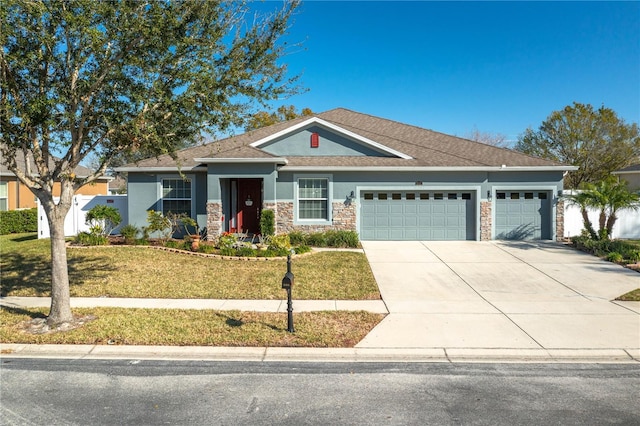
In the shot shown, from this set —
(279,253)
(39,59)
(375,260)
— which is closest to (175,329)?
(39,59)

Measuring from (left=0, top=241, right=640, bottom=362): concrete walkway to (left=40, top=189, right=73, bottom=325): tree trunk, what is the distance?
2.92 ft

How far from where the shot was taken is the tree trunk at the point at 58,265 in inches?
286

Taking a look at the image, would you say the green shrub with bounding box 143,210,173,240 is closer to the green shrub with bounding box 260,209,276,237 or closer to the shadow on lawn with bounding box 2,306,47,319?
the green shrub with bounding box 260,209,276,237

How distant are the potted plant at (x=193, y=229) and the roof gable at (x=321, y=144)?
4.12 meters

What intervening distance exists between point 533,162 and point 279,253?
1109cm

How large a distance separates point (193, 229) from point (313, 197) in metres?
5.03

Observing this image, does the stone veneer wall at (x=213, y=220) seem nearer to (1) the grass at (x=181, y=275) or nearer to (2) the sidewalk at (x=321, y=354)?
(1) the grass at (x=181, y=275)

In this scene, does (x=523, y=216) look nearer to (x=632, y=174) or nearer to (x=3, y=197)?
(x=632, y=174)

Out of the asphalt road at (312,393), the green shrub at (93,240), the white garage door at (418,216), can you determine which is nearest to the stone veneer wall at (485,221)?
the white garage door at (418,216)

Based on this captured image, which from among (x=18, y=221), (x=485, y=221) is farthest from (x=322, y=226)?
(x=18, y=221)

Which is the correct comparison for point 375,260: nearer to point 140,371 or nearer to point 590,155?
point 140,371

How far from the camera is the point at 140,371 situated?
18.6 ft

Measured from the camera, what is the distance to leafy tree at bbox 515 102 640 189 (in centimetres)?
2950

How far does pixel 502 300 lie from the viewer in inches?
356
